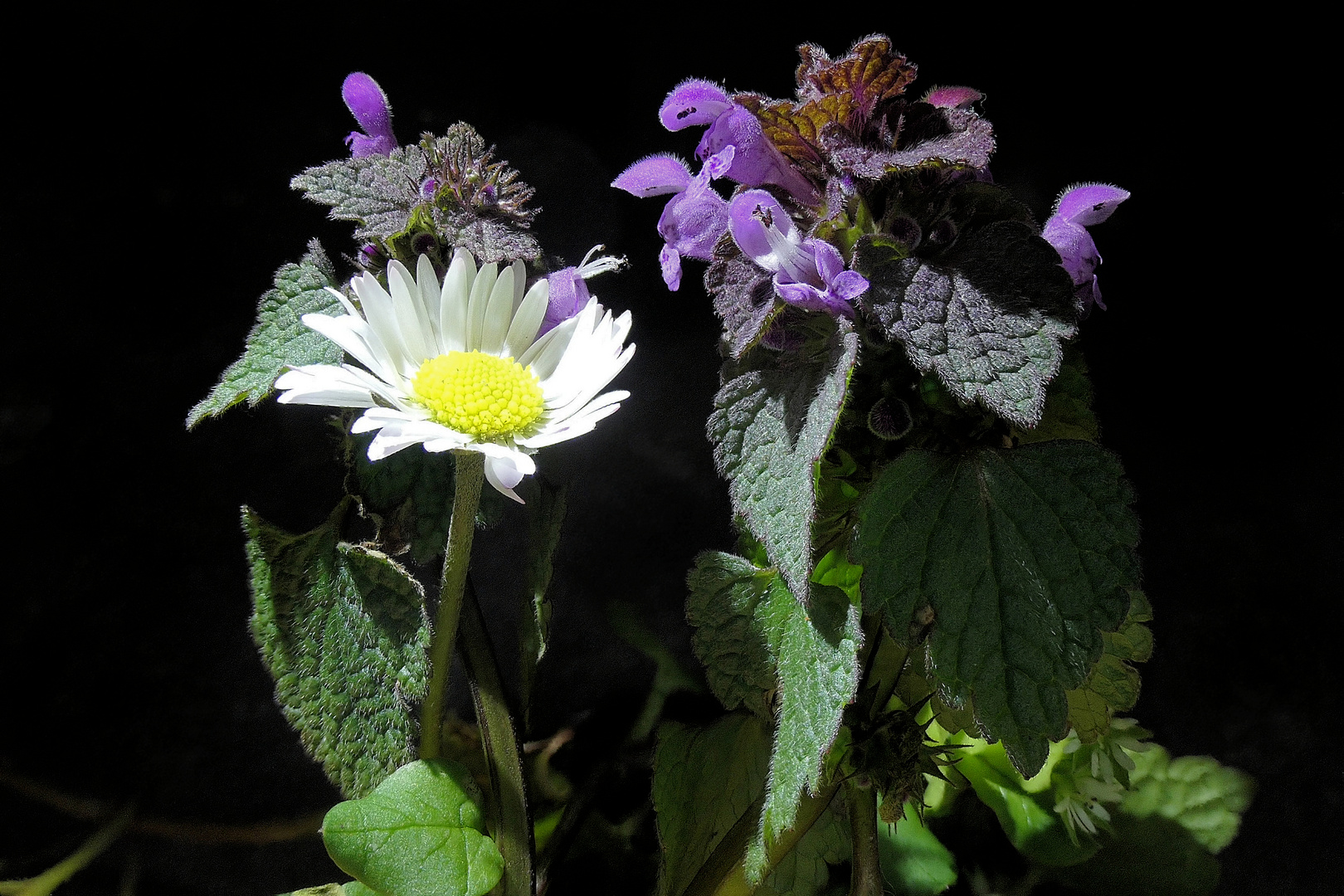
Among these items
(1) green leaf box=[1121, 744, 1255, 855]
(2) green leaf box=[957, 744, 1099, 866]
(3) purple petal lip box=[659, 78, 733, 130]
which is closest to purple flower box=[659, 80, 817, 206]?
(3) purple petal lip box=[659, 78, 733, 130]

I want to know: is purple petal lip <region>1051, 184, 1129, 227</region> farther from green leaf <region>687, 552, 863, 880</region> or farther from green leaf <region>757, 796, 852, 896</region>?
green leaf <region>757, 796, 852, 896</region>

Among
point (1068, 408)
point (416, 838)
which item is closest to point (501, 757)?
point (416, 838)

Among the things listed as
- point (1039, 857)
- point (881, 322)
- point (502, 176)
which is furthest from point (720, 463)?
point (1039, 857)

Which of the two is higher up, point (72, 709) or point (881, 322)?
point (881, 322)

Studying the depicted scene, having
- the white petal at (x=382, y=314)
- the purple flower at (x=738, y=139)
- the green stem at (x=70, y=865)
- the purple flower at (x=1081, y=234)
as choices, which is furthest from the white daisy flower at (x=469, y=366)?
the green stem at (x=70, y=865)

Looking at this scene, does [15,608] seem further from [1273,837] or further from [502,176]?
[1273,837]

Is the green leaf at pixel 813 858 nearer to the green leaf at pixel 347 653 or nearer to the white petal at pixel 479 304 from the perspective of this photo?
the green leaf at pixel 347 653
